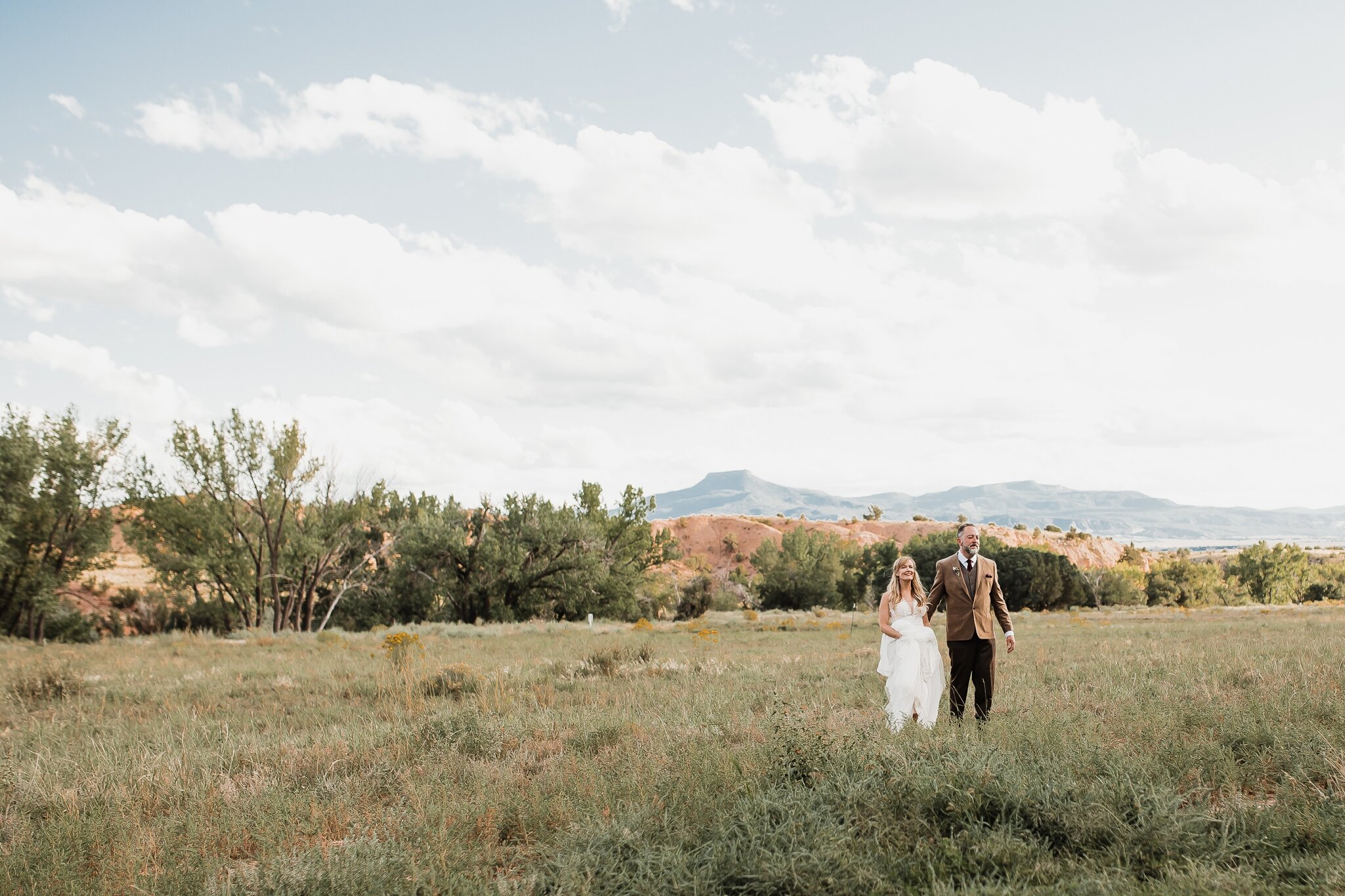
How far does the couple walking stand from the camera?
316 inches

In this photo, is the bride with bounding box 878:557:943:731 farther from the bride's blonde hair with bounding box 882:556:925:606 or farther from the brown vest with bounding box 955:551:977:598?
the brown vest with bounding box 955:551:977:598

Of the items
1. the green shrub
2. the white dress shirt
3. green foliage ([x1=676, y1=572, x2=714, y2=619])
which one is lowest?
green foliage ([x1=676, y1=572, x2=714, y2=619])

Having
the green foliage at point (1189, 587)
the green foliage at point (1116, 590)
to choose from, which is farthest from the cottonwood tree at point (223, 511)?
the green foliage at point (1189, 587)

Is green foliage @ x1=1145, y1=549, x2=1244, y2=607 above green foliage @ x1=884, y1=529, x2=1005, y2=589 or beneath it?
beneath

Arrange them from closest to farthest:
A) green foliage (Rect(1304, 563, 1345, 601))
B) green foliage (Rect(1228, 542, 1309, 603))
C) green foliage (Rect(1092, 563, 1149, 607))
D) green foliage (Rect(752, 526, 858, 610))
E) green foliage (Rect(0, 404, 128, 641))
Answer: green foliage (Rect(0, 404, 128, 641)) < green foliage (Rect(752, 526, 858, 610)) < green foliage (Rect(1092, 563, 1149, 607)) < green foliage (Rect(1304, 563, 1345, 601)) < green foliage (Rect(1228, 542, 1309, 603))

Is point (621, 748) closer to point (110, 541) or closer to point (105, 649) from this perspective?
point (105, 649)

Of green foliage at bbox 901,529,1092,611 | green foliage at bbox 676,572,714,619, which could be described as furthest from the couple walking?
green foliage at bbox 901,529,1092,611

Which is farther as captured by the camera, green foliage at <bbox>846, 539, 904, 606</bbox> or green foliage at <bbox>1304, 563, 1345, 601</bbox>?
green foliage at <bbox>1304, 563, 1345, 601</bbox>

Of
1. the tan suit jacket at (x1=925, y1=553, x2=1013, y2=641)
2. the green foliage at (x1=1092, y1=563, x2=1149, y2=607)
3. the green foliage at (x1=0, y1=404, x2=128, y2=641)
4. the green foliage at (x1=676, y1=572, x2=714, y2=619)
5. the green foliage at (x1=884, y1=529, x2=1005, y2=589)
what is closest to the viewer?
the tan suit jacket at (x1=925, y1=553, x2=1013, y2=641)

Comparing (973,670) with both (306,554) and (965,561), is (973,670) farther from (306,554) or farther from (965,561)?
(306,554)

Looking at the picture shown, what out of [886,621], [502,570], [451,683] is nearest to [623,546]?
[502,570]

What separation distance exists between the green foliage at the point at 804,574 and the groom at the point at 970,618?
53154 millimetres

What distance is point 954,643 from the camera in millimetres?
8109

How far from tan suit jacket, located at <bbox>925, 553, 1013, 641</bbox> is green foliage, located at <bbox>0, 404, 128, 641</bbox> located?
131 feet
